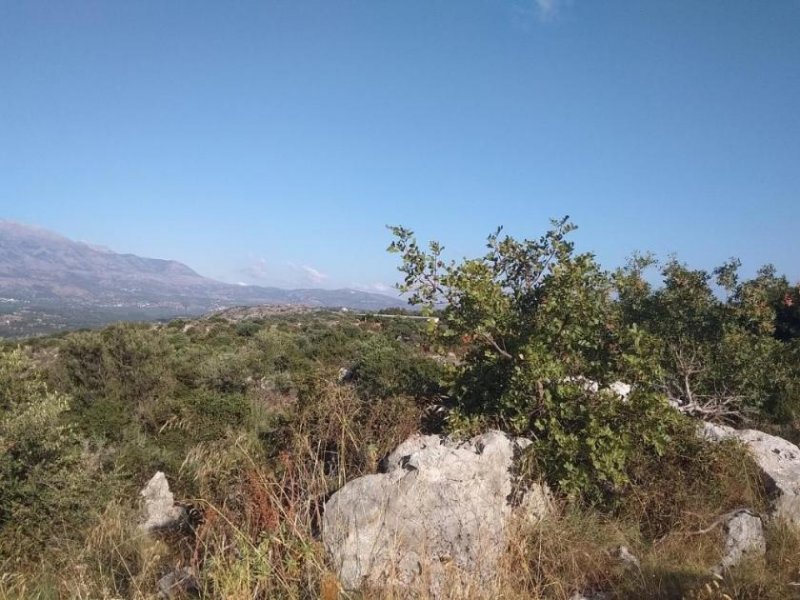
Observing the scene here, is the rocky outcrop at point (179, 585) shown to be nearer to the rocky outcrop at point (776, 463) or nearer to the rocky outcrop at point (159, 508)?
the rocky outcrop at point (159, 508)

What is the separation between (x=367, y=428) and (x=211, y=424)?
9281 mm

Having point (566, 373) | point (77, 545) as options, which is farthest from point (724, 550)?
point (77, 545)

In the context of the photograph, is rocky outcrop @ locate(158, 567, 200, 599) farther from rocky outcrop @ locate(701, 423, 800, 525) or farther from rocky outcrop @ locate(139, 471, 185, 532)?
rocky outcrop @ locate(701, 423, 800, 525)

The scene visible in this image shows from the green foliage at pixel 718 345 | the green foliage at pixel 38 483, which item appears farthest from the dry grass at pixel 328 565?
the green foliage at pixel 718 345

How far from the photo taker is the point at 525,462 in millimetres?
5469

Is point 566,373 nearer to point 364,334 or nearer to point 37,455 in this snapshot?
point 37,455

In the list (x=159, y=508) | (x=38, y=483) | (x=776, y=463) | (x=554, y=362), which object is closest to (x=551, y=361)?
(x=554, y=362)

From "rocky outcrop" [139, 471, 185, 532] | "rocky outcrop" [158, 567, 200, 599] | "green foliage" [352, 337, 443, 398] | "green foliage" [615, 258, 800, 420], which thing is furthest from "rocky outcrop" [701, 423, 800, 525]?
"rocky outcrop" [139, 471, 185, 532]

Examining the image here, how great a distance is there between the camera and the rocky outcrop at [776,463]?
5.90m

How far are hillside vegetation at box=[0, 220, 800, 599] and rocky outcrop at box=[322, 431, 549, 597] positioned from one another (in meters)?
0.19

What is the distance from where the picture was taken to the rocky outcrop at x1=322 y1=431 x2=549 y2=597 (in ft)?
13.3

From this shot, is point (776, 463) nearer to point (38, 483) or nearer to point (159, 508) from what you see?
point (159, 508)

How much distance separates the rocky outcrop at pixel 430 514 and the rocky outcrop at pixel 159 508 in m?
3.48

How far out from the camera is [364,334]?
2952 centimetres
